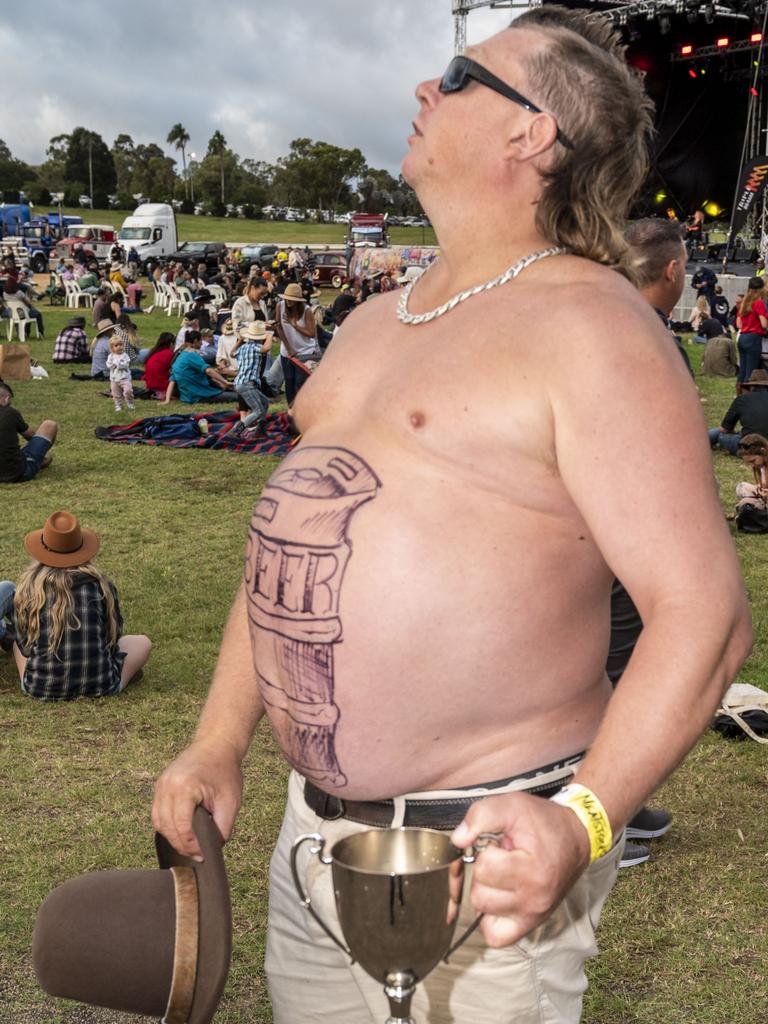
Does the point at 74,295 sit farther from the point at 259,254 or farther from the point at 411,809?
the point at 411,809

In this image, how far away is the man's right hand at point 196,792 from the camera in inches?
73.9

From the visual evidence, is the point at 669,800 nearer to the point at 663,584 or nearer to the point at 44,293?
the point at 663,584

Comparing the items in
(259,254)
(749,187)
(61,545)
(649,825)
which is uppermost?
(749,187)

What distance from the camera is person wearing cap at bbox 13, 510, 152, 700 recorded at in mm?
5887

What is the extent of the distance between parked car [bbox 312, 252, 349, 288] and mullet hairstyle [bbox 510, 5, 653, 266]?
41047mm

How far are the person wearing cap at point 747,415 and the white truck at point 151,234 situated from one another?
123 ft

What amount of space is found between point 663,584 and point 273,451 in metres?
11.9

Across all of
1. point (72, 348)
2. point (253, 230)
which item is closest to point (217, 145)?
point (253, 230)

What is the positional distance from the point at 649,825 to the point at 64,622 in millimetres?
3130

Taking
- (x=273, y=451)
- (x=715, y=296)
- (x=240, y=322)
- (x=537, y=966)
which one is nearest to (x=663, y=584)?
(x=537, y=966)

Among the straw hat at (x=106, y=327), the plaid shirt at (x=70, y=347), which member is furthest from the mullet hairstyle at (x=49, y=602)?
the plaid shirt at (x=70, y=347)

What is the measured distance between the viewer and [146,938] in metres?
1.71

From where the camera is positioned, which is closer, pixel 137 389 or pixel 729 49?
pixel 137 389

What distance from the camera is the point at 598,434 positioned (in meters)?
1.50
